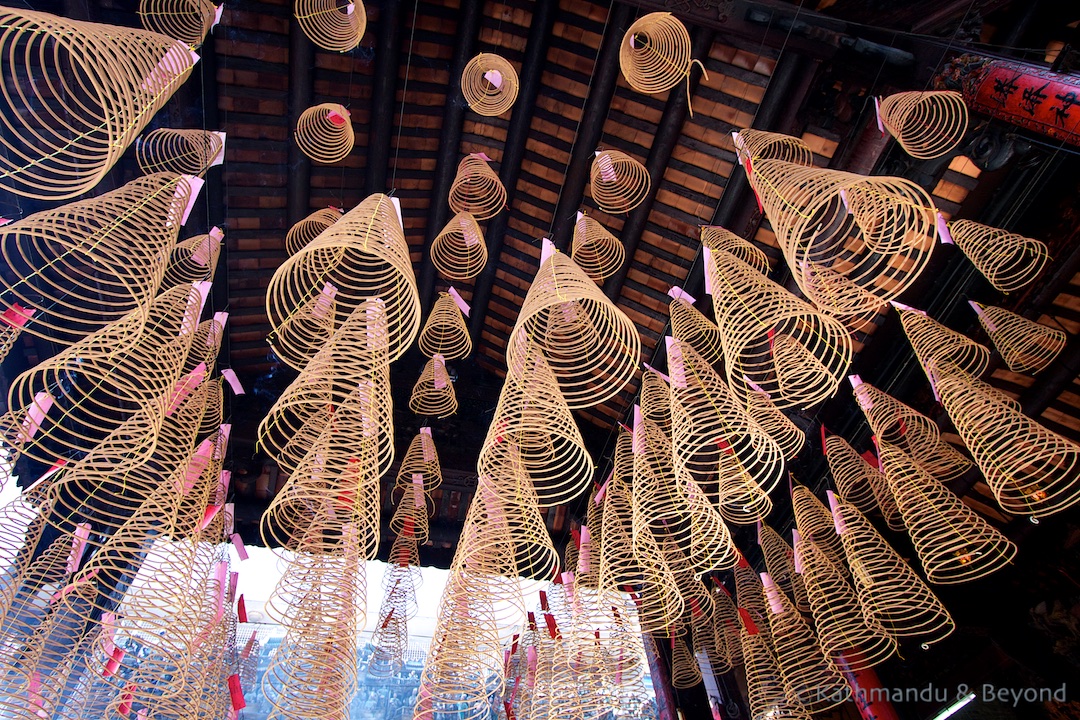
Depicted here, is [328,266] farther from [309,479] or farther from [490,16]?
[490,16]

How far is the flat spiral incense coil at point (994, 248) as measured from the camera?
5207 mm

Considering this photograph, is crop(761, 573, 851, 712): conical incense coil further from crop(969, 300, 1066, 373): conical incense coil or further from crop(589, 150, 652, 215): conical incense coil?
crop(589, 150, 652, 215): conical incense coil

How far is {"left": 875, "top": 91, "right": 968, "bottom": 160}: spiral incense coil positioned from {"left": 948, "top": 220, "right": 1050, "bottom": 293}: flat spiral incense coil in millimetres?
770

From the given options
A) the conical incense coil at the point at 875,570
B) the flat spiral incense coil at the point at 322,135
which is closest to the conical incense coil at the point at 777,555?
the conical incense coil at the point at 875,570

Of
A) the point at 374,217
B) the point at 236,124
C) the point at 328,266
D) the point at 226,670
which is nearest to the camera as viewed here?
the point at 374,217

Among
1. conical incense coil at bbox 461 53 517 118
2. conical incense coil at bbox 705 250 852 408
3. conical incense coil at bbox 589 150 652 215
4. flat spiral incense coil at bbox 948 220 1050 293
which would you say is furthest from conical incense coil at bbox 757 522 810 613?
conical incense coil at bbox 461 53 517 118

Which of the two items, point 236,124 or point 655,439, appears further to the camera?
point 236,124

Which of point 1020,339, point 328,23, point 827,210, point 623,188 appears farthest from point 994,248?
point 328,23

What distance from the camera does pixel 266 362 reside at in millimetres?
9539

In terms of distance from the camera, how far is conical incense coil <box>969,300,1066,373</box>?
570 cm

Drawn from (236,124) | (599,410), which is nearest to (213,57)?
(236,124)

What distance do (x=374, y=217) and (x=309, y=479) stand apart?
1755 mm

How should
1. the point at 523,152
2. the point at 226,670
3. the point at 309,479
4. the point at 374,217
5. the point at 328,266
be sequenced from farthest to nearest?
the point at 226,670
the point at 523,152
the point at 328,266
the point at 309,479
the point at 374,217

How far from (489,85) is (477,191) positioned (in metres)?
1.20
